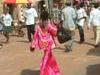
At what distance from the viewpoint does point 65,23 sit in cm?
1667

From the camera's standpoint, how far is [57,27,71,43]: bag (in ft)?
51.6

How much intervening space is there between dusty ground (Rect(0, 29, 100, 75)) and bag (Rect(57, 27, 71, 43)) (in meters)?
0.52

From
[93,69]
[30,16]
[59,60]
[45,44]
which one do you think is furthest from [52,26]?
[30,16]

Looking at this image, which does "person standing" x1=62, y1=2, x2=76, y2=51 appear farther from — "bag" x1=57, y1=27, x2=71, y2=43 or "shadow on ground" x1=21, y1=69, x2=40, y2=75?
"shadow on ground" x1=21, y1=69, x2=40, y2=75

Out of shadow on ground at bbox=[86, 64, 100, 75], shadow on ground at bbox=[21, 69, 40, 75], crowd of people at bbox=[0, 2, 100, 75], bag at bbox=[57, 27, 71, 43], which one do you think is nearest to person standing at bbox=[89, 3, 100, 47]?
crowd of people at bbox=[0, 2, 100, 75]

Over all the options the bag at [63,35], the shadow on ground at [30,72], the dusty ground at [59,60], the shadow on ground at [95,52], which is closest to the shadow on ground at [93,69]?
the dusty ground at [59,60]

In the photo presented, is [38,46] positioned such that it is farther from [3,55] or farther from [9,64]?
[3,55]

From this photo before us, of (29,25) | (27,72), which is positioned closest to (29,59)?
(27,72)

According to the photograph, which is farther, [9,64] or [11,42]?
[11,42]

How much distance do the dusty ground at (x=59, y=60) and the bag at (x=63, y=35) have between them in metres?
0.52

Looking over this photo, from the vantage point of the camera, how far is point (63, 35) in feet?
52.2

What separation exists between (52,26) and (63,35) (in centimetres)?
505

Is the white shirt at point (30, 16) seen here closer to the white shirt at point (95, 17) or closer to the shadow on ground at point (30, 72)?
the white shirt at point (95, 17)

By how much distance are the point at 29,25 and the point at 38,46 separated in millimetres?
7792
